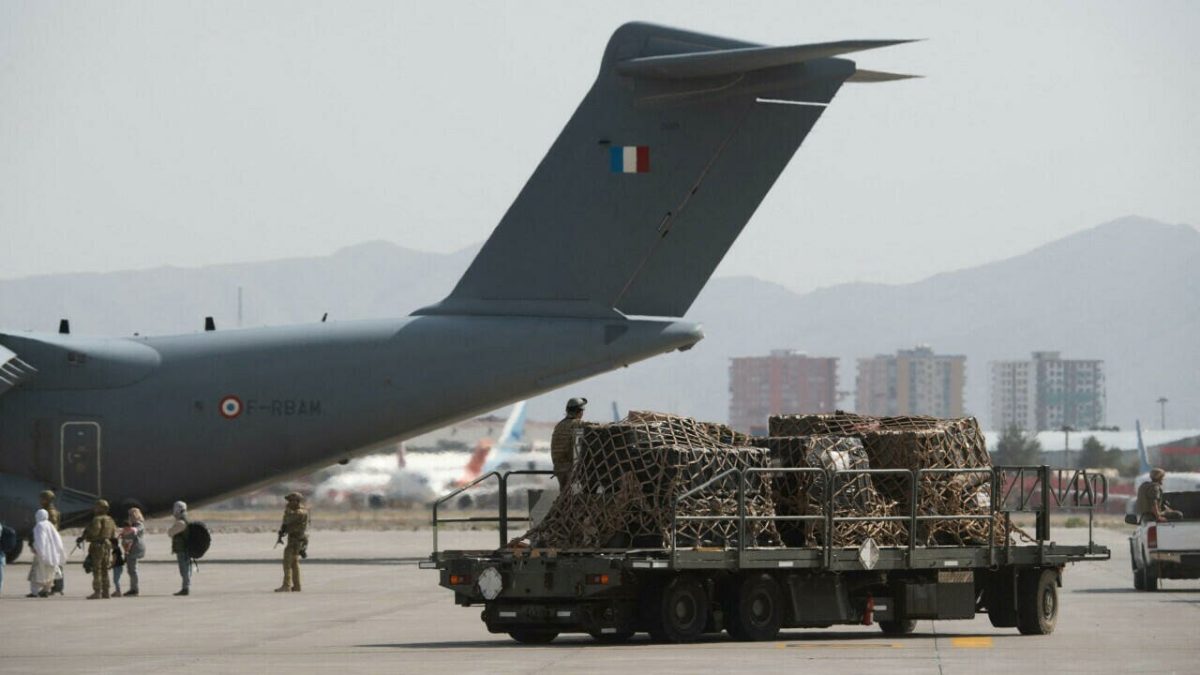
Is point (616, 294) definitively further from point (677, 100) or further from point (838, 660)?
point (838, 660)

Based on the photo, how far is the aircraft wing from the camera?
33.6 metres

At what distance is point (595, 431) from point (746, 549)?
1916 mm

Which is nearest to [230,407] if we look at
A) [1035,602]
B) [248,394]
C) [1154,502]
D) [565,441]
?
[248,394]

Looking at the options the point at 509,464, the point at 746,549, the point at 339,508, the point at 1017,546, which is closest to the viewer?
the point at 746,549

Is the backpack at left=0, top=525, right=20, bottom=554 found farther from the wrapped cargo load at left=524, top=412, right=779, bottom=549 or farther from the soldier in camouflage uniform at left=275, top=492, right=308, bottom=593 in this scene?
the wrapped cargo load at left=524, top=412, right=779, bottom=549

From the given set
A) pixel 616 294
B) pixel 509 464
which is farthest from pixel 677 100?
pixel 509 464

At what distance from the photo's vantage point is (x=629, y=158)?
105ft

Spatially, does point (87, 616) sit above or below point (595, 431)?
below

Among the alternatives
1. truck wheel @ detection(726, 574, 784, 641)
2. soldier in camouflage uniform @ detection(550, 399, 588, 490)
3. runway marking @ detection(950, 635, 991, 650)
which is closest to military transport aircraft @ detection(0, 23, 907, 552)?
soldier in camouflage uniform @ detection(550, 399, 588, 490)

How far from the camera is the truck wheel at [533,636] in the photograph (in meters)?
21.1

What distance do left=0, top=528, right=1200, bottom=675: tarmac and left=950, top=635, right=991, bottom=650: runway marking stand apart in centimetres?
4

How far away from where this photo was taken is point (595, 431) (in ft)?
68.9

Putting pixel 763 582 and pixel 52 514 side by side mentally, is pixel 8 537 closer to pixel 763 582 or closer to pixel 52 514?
pixel 52 514

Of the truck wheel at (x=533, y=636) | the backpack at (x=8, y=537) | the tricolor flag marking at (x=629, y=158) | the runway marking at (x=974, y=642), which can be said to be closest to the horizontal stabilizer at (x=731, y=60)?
the tricolor flag marking at (x=629, y=158)
